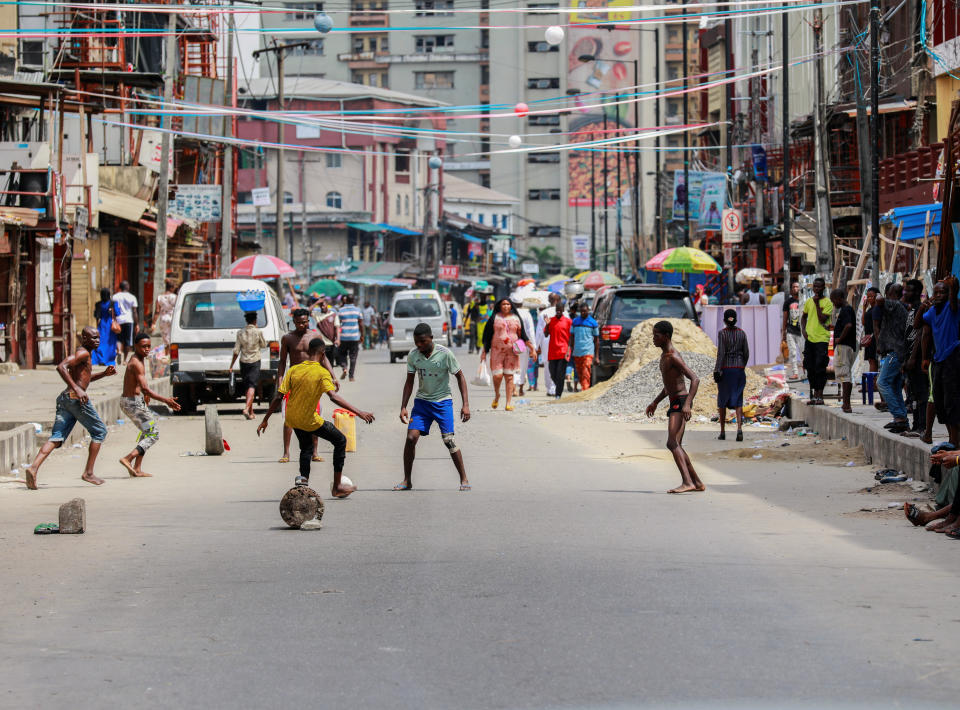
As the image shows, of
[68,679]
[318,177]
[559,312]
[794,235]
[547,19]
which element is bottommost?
[68,679]

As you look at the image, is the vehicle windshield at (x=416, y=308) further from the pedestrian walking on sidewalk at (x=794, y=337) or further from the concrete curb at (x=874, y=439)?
the concrete curb at (x=874, y=439)

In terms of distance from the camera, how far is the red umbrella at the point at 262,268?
36.2 meters

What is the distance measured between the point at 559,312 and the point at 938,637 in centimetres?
1808

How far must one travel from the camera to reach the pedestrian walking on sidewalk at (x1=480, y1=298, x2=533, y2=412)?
2317 cm

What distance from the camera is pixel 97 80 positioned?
3575 centimetres

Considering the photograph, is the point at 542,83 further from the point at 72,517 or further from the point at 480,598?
the point at 480,598

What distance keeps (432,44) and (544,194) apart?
1460 centimetres

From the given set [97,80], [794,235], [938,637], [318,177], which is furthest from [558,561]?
[318,177]

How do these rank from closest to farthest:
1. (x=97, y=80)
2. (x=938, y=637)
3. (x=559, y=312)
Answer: (x=938, y=637), (x=559, y=312), (x=97, y=80)

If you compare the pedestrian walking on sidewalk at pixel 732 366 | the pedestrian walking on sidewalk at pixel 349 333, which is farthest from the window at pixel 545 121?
the pedestrian walking on sidewalk at pixel 732 366

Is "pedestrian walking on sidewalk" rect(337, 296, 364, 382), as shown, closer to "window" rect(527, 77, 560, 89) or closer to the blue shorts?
the blue shorts

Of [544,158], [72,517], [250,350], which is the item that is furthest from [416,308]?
[544,158]

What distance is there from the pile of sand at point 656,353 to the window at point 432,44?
89.4m

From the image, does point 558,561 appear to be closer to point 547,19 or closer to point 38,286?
point 38,286
